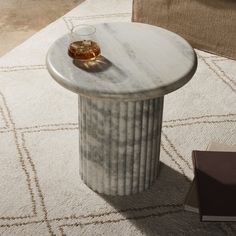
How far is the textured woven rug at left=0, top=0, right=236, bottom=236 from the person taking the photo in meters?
1.83

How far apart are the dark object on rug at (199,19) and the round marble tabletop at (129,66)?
97 cm

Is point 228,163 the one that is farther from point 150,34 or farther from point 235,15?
point 235,15

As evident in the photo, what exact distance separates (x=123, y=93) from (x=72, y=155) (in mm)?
687

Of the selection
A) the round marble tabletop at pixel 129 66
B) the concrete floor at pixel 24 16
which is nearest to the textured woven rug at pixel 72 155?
the concrete floor at pixel 24 16

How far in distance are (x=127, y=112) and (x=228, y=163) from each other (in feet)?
1.61

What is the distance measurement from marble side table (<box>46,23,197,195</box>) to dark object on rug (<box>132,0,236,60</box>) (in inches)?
37.8

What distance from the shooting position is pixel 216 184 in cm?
186

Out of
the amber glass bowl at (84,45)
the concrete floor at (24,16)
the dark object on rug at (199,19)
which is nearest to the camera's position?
the amber glass bowl at (84,45)

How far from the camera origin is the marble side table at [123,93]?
5.32 ft

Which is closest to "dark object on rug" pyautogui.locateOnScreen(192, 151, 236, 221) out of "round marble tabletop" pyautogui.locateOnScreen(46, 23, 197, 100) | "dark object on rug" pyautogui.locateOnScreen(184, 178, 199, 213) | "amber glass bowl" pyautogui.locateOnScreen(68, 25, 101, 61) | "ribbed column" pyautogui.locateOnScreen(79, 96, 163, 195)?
"dark object on rug" pyautogui.locateOnScreen(184, 178, 199, 213)

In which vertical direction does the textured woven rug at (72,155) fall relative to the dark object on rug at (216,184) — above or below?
below

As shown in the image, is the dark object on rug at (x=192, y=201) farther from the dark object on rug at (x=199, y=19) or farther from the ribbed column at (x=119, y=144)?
the dark object on rug at (x=199, y=19)

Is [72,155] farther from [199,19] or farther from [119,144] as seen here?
[199,19]

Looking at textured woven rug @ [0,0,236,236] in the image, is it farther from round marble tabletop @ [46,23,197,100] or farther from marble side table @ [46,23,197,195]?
round marble tabletop @ [46,23,197,100]
